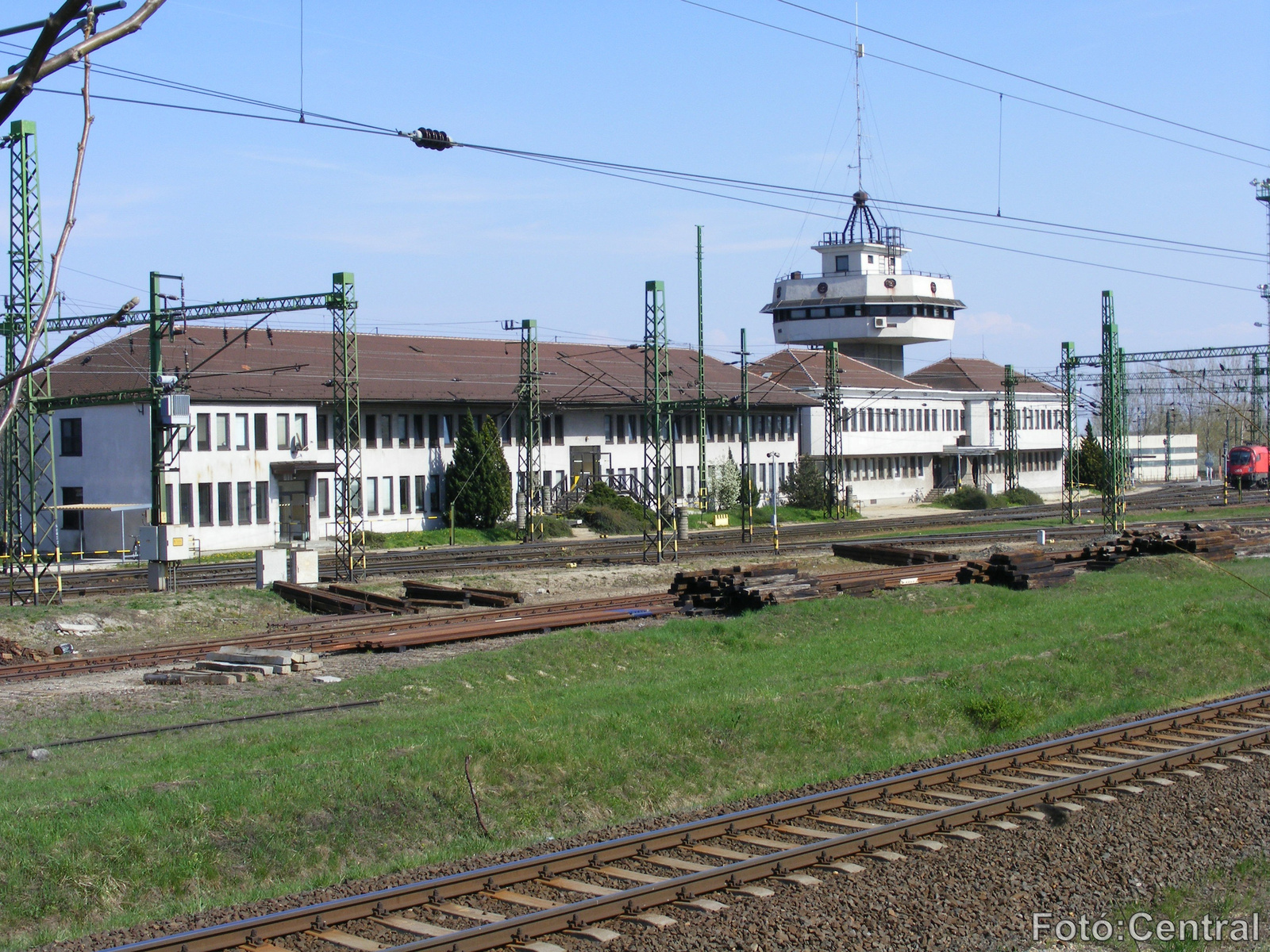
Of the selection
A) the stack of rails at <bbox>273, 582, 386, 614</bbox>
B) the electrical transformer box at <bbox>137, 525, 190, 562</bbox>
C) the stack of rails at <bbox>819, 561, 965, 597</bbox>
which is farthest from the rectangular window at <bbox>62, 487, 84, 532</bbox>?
the stack of rails at <bbox>819, 561, 965, 597</bbox>

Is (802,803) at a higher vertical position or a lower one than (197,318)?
lower

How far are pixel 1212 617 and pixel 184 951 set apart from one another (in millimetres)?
20393

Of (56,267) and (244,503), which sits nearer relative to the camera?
(56,267)

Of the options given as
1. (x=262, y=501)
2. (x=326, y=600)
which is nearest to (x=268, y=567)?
(x=326, y=600)

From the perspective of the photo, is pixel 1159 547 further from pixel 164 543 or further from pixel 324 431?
pixel 324 431

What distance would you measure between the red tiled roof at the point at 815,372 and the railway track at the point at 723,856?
63.8 meters

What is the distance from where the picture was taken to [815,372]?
273 feet

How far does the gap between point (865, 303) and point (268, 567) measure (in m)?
69.2

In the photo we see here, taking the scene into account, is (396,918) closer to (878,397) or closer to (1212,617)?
(1212,617)

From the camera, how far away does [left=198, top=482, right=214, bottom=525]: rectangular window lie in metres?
47.4

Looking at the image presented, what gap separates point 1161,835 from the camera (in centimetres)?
1059

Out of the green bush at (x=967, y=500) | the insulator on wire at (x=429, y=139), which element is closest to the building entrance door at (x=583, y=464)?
the green bush at (x=967, y=500)

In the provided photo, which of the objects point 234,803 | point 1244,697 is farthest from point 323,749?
point 1244,697

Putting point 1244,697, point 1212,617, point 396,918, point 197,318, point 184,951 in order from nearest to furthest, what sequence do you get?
point 184,951
point 396,918
point 1244,697
point 1212,617
point 197,318
